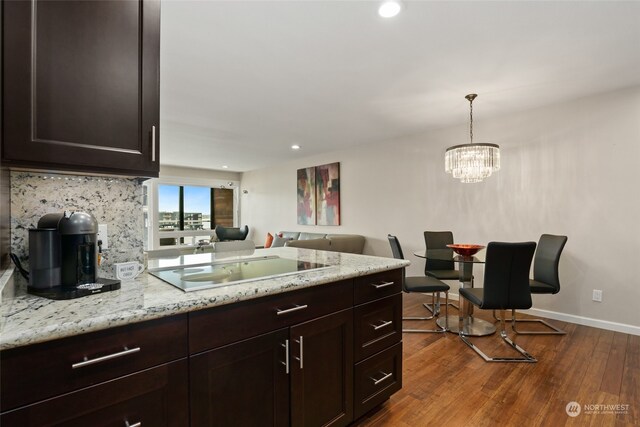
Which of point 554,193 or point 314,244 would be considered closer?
point 554,193

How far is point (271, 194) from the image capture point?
25.4 feet

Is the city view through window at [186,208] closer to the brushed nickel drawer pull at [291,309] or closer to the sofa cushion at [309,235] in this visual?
the sofa cushion at [309,235]

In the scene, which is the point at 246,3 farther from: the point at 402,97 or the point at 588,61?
the point at 588,61

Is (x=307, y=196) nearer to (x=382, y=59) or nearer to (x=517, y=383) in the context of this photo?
(x=382, y=59)

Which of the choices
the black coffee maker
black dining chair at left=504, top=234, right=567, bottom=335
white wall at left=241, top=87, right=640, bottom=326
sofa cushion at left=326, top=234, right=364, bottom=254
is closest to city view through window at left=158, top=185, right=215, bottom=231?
sofa cushion at left=326, top=234, right=364, bottom=254

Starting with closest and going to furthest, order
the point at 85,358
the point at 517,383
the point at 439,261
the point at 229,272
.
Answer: the point at 85,358, the point at 229,272, the point at 517,383, the point at 439,261

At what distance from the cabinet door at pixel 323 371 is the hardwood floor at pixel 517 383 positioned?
0.39 metres

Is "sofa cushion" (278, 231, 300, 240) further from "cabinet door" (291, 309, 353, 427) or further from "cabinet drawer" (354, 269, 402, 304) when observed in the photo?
"cabinet door" (291, 309, 353, 427)

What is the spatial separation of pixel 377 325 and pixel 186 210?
7451mm

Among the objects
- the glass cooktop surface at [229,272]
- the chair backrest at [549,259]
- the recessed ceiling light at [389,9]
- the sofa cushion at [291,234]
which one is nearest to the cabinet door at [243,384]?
the glass cooktop surface at [229,272]

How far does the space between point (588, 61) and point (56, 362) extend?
3.81 metres

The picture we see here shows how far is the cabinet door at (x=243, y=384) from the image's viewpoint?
3.65ft

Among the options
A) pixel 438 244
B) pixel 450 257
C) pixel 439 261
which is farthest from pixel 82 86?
pixel 438 244

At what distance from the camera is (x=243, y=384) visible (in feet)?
4.03
